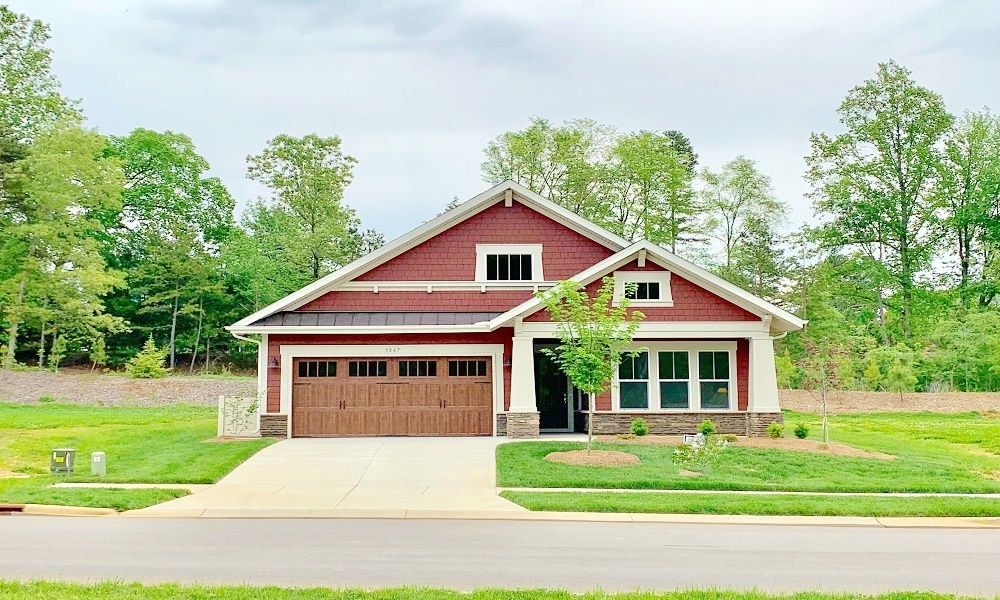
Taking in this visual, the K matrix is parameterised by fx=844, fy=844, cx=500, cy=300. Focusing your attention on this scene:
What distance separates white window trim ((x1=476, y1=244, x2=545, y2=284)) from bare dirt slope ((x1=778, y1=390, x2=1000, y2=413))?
15757 millimetres

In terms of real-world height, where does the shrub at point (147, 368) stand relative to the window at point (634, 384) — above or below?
above

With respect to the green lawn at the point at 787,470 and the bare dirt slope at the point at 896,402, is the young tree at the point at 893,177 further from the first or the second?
the green lawn at the point at 787,470

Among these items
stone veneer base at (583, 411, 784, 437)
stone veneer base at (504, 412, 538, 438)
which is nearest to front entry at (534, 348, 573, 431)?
stone veneer base at (583, 411, 784, 437)

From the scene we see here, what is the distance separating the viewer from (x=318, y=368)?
75.8 feet

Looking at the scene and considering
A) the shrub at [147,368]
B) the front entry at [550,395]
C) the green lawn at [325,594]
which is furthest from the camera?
the shrub at [147,368]

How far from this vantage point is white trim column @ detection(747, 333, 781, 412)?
73.8 ft

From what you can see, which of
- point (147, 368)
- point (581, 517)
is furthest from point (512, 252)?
point (147, 368)

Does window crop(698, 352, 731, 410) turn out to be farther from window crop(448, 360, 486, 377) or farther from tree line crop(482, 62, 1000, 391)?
tree line crop(482, 62, 1000, 391)

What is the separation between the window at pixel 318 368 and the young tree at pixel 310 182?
22279mm

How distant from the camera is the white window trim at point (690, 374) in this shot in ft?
75.3

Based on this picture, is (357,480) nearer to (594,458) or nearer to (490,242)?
(594,458)

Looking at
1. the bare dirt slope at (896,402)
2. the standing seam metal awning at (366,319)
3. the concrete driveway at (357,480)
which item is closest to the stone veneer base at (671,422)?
the concrete driveway at (357,480)

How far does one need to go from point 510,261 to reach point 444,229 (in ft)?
7.15

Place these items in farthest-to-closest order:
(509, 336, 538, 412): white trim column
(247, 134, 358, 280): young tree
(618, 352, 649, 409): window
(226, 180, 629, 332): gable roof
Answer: (247, 134, 358, 280): young tree
(226, 180, 629, 332): gable roof
(618, 352, 649, 409): window
(509, 336, 538, 412): white trim column
